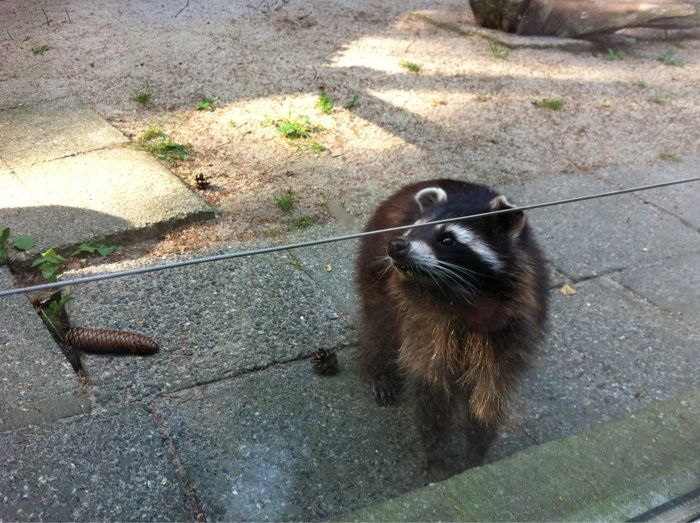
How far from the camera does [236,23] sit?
25.0 ft

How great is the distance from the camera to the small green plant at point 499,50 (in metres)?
7.58

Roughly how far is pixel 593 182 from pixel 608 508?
3.52 m

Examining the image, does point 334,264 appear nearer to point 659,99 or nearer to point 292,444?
point 292,444

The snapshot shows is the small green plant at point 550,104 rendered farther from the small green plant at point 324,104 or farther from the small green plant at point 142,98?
the small green plant at point 142,98

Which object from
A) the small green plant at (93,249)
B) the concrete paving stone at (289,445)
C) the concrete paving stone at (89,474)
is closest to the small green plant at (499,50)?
the small green plant at (93,249)

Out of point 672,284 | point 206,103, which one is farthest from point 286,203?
point 672,284

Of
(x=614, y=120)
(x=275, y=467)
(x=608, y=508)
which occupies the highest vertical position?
(x=608, y=508)

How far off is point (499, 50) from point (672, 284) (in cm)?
433

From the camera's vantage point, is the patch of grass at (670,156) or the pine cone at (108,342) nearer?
the pine cone at (108,342)

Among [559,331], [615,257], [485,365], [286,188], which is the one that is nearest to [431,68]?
[286,188]

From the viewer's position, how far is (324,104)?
5.95m

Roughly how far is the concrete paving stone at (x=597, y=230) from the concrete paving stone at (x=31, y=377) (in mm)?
2826

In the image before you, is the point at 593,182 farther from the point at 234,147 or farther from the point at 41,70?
the point at 41,70

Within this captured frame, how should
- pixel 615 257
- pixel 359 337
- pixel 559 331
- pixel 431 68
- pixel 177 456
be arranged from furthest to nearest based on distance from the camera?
1. pixel 431 68
2. pixel 615 257
3. pixel 559 331
4. pixel 359 337
5. pixel 177 456
